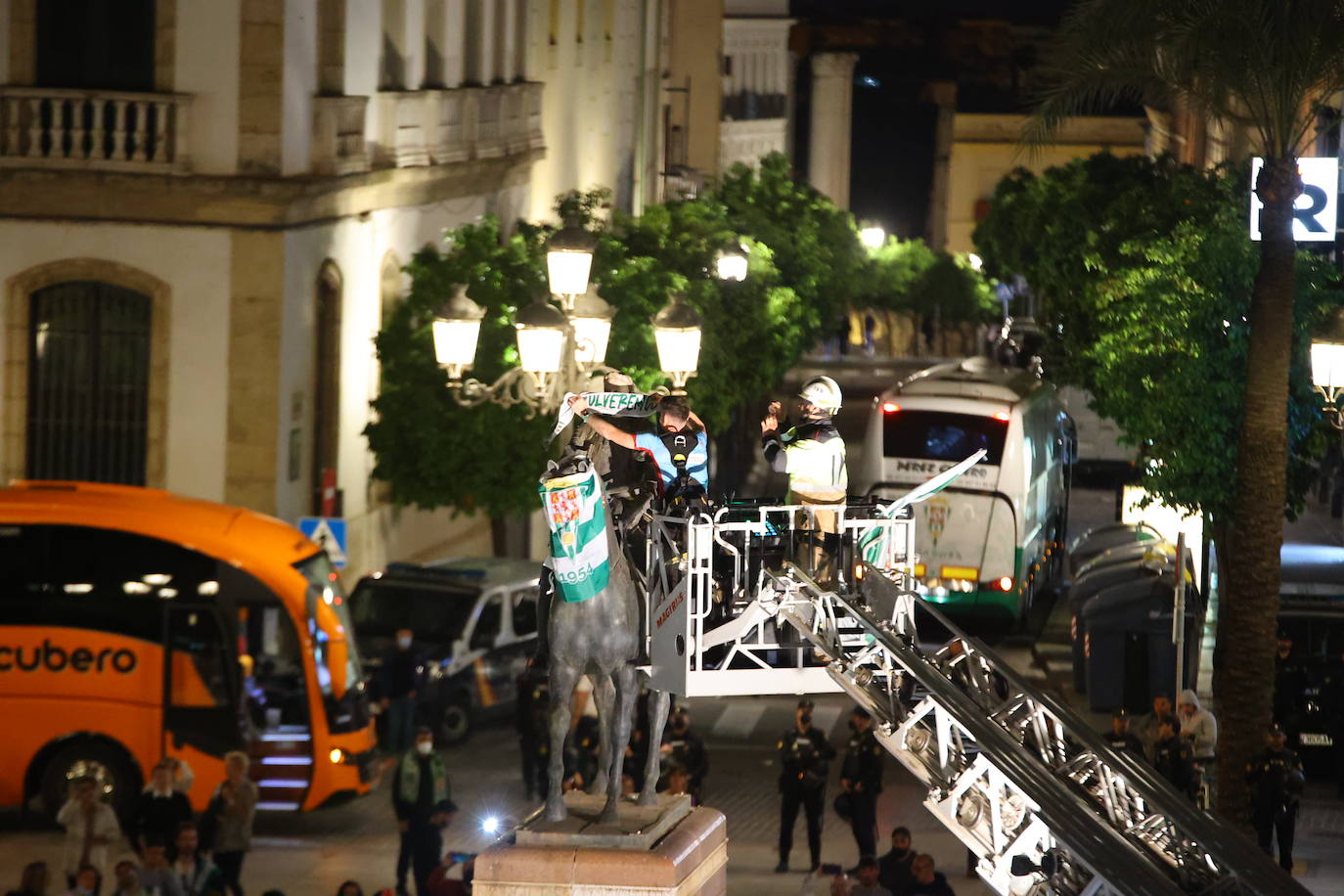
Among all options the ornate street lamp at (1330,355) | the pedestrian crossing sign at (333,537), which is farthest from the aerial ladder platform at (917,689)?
the pedestrian crossing sign at (333,537)

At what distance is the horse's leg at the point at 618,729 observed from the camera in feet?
49.1

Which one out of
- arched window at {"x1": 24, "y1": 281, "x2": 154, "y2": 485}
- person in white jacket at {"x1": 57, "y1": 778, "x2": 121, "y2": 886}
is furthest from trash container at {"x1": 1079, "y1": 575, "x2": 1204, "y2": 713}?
person in white jacket at {"x1": 57, "y1": 778, "x2": 121, "y2": 886}

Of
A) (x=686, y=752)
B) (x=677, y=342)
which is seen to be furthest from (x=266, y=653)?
(x=677, y=342)

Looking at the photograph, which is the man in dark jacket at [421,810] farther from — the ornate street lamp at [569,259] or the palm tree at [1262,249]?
the palm tree at [1262,249]

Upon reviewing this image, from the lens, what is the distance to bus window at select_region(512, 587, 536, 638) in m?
29.5

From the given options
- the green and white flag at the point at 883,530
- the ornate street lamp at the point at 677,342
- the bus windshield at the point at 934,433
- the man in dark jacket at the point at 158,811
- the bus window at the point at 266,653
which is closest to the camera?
the green and white flag at the point at 883,530

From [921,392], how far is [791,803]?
45.8 feet

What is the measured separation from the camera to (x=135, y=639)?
2400 centimetres

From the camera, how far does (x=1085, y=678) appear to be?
3241cm

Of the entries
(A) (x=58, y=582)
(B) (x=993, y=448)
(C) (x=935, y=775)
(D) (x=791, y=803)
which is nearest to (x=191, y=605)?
(A) (x=58, y=582)

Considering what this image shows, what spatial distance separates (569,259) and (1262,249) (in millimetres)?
6186

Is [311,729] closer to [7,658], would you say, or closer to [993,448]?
[7,658]

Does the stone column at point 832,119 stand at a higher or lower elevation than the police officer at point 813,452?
higher

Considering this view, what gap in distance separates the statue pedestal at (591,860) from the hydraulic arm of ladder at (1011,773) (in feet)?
4.48
